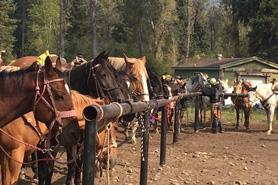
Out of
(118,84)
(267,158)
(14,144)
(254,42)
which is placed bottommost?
(267,158)

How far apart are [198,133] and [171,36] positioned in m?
27.6

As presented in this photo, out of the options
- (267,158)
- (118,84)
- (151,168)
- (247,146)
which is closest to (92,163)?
(118,84)

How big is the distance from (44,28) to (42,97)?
43.5 meters

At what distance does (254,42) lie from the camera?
92.2 ft

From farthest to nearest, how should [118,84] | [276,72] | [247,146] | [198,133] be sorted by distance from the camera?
[276,72] < [198,133] < [247,146] < [118,84]

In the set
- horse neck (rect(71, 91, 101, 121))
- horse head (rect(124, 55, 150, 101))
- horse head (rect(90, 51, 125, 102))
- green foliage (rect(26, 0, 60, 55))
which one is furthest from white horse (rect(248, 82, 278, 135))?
green foliage (rect(26, 0, 60, 55))

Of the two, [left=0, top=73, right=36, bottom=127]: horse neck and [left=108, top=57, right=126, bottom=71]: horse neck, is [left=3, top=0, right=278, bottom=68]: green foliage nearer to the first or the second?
[left=108, top=57, right=126, bottom=71]: horse neck

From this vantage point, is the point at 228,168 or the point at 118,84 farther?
the point at 228,168

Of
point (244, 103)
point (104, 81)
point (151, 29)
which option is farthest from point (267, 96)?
point (151, 29)

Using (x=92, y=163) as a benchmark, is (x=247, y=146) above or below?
below

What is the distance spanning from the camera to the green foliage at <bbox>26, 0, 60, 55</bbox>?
43.3 metres

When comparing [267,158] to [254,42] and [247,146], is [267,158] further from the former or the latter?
[254,42]

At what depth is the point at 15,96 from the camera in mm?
3148

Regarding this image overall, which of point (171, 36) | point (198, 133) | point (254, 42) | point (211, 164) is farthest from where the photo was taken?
point (171, 36)
